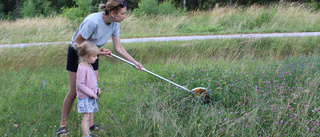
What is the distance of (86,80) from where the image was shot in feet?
10.5

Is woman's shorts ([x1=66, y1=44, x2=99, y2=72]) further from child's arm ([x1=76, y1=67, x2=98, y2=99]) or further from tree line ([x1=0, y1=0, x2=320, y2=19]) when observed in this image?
tree line ([x1=0, y1=0, x2=320, y2=19])

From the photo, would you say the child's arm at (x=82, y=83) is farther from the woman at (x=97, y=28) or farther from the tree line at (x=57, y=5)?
the tree line at (x=57, y=5)

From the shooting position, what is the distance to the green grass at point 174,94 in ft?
11.6

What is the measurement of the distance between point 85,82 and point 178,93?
1667mm

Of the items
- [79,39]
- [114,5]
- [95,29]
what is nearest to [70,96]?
[79,39]

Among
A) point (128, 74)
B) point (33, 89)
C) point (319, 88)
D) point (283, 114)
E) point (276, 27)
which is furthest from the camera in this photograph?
point (276, 27)

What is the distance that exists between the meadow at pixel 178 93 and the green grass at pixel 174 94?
0.01 meters

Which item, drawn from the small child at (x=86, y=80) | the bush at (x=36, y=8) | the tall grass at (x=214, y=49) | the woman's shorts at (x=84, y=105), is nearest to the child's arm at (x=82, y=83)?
the small child at (x=86, y=80)

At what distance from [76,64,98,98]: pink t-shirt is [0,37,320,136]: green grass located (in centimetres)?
67

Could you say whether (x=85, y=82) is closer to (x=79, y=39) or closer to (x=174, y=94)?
(x=79, y=39)

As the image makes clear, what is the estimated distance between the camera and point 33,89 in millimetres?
5223

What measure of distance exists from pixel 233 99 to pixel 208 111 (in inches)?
23.9

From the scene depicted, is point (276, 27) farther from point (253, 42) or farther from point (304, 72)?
point (304, 72)

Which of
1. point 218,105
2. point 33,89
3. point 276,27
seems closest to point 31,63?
point 33,89
